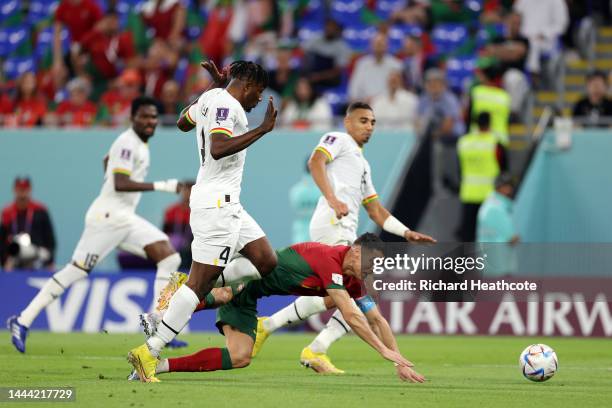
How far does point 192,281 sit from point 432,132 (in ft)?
34.5

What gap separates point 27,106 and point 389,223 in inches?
A: 471

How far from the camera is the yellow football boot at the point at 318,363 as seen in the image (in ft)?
37.7

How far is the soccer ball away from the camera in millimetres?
10430

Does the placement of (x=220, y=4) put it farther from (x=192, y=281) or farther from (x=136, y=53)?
(x=192, y=281)

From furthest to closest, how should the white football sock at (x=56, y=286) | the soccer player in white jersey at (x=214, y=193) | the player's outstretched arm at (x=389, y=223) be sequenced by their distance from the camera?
the white football sock at (x=56, y=286) → the player's outstretched arm at (x=389, y=223) → the soccer player in white jersey at (x=214, y=193)

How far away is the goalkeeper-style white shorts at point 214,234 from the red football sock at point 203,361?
0.79 meters

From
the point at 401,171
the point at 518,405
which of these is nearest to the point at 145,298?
the point at 401,171

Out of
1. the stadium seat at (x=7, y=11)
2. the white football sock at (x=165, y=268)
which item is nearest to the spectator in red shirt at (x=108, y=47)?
the stadium seat at (x=7, y=11)

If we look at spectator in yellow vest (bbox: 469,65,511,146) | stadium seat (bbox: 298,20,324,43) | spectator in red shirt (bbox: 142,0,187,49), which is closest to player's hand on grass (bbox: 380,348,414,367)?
spectator in yellow vest (bbox: 469,65,511,146)

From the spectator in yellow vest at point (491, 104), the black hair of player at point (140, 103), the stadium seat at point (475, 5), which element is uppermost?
the stadium seat at point (475, 5)

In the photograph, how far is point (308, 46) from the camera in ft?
72.9

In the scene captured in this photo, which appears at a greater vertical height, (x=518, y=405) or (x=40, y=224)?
(x=40, y=224)

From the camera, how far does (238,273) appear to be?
10.6 metres

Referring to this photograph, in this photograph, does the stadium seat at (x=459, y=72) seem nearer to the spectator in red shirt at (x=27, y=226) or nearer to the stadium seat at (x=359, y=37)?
the stadium seat at (x=359, y=37)
